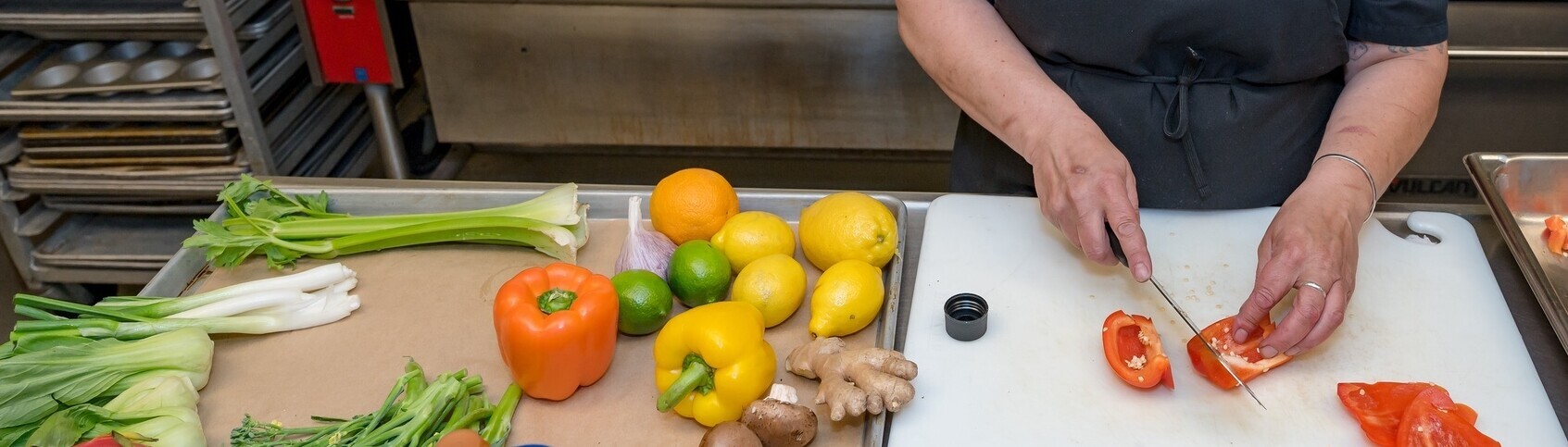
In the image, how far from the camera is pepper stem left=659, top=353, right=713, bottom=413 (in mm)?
1216

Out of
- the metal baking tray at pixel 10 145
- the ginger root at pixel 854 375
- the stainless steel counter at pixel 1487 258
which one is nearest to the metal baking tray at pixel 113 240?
the metal baking tray at pixel 10 145

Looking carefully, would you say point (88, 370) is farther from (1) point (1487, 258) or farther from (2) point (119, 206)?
(2) point (119, 206)

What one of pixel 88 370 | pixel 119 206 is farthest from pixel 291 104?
pixel 88 370

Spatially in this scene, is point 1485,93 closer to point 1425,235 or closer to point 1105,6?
point 1425,235

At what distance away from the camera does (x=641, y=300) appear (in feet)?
4.47

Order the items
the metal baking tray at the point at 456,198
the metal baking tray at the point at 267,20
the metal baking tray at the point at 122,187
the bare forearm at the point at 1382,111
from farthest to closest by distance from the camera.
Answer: the metal baking tray at the point at 122,187 < the metal baking tray at the point at 267,20 < the metal baking tray at the point at 456,198 < the bare forearm at the point at 1382,111

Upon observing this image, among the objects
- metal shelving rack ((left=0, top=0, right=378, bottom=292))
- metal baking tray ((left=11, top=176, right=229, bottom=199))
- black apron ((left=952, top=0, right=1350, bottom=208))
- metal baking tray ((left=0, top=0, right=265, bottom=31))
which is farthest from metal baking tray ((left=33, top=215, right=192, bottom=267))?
black apron ((left=952, top=0, right=1350, bottom=208))

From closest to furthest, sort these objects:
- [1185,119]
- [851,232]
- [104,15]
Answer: [851,232] < [1185,119] < [104,15]

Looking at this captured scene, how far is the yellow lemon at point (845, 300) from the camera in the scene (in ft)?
4.43

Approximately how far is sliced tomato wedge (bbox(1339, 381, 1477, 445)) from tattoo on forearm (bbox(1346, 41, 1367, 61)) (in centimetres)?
56

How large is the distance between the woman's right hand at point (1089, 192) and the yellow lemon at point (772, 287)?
348 mm

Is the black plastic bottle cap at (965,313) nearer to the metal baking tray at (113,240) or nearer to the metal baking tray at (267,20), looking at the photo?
the metal baking tray at (267,20)

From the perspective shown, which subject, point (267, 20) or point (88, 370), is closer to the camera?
point (88, 370)

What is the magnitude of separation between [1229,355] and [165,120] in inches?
111
